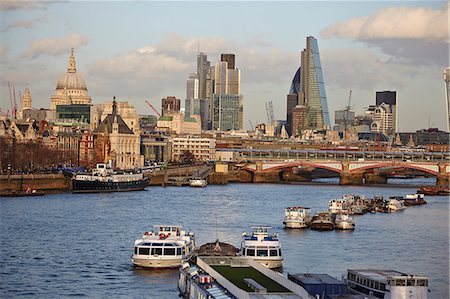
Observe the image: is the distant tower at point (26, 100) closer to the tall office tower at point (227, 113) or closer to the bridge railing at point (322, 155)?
the bridge railing at point (322, 155)

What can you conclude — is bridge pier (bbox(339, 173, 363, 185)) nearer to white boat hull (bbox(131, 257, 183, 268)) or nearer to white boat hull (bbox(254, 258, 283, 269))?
white boat hull (bbox(254, 258, 283, 269))

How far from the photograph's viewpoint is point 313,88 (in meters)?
185

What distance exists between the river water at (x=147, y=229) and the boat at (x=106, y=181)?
310cm

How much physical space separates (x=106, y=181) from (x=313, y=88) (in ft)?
440

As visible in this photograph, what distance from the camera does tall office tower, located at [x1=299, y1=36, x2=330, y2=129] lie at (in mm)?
182925

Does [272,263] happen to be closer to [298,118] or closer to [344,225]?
[344,225]

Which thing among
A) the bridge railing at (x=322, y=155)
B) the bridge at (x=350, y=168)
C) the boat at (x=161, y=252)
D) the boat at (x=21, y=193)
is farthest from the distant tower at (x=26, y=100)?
the boat at (x=161, y=252)

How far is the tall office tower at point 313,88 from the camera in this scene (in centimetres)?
18293

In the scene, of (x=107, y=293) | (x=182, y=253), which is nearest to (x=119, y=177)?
(x=182, y=253)

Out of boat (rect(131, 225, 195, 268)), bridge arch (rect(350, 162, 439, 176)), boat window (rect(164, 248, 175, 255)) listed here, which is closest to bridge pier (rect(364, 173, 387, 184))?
bridge arch (rect(350, 162, 439, 176))

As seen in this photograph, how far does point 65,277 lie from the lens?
72.6 feet

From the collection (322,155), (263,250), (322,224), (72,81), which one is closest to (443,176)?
(322,155)

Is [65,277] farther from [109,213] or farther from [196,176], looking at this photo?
[196,176]

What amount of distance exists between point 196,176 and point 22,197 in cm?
2552
